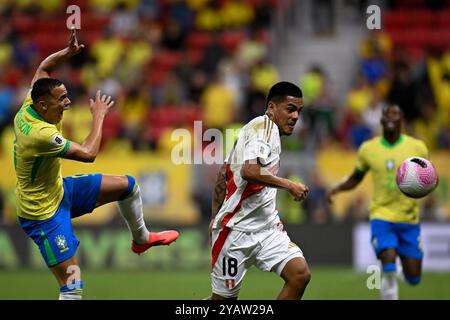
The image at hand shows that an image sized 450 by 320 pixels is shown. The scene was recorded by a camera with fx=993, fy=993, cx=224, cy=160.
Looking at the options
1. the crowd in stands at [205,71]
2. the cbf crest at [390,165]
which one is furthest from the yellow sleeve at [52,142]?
the crowd in stands at [205,71]

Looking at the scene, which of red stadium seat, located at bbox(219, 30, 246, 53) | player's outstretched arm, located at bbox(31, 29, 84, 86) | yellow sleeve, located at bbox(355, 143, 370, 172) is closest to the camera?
→ player's outstretched arm, located at bbox(31, 29, 84, 86)

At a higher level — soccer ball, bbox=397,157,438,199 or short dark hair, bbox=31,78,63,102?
short dark hair, bbox=31,78,63,102

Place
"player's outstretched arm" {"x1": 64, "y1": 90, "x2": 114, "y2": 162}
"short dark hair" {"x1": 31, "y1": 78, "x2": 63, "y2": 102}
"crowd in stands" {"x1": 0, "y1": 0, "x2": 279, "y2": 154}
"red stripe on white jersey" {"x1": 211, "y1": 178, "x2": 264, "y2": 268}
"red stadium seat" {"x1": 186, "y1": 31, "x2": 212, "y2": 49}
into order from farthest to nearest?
"red stadium seat" {"x1": 186, "y1": 31, "x2": 212, "y2": 49}, "crowd in stands" {"x1": 0, "y1": 0, "x2": 279, "y2": 154}, "short dark hair" {"x1": 31, "y1": 78, "x2": 63, "y2": 102}, "player's outstretched arm" {"x1": 64, "y1": 90, "x2": 114, "y2": 162}, "red stripe on white jersey" {"x1": 211, "y1": 178, "x2": 264, "y2": 268}

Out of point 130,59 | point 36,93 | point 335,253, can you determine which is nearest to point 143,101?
point 130,59

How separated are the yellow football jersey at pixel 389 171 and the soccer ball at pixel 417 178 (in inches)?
59.0

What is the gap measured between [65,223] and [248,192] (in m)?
1.91

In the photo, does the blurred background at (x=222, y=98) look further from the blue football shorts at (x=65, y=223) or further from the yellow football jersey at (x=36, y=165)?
the yellow football jersey at (x=36, y=165)

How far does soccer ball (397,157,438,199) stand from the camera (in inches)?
407

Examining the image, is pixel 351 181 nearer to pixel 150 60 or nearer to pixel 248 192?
pixel 248 192

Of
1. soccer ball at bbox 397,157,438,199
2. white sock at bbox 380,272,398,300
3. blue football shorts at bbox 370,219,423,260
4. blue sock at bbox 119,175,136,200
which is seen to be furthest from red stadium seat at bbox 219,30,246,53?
blue sock at bbox 119,175,136,200

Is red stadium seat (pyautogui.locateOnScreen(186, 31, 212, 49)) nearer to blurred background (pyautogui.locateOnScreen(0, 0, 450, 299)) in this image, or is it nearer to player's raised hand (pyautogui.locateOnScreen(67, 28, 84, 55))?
blurred background (pyautogui.locateOnScreen(0, 0, 450, 299))

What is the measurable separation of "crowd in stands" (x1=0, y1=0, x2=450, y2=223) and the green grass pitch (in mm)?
2574

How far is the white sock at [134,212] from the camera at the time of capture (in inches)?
398
